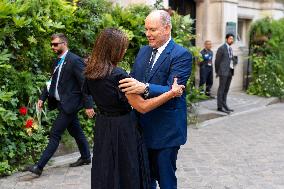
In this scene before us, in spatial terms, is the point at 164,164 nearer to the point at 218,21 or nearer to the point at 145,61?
the point at 145,61

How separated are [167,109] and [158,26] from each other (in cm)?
70

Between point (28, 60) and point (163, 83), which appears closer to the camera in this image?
point (163, 83)

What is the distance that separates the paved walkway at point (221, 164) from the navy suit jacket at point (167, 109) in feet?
5.96

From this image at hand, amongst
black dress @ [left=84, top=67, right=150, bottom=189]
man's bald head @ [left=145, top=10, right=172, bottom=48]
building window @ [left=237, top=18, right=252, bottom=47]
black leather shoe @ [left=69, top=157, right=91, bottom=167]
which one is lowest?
black leather shoe @ [left=69, top=157, right=91, bottom=167]

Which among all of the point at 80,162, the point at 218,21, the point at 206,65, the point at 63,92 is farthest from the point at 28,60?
the point at 218,21

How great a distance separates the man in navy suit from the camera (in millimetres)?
3848

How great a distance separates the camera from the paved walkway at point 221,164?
5672mm

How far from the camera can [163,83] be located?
154 inches

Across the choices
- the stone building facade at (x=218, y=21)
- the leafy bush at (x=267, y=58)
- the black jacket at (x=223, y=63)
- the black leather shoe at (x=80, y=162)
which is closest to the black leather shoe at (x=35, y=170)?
the black leather shoe at (x=80, y=162)

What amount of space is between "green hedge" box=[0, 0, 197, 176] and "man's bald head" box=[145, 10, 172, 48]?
266 centimetres

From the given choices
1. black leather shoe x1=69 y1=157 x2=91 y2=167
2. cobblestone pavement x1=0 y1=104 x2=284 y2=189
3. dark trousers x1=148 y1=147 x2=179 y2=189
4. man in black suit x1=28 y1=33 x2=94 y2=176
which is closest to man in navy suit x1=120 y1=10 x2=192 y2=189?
dark trousers x1=148 y1=147 x2=179 y2=189

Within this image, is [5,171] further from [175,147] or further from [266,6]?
[266,6]

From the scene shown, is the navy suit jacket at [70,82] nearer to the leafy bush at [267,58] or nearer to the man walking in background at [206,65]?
the man walking in background at [206,65]

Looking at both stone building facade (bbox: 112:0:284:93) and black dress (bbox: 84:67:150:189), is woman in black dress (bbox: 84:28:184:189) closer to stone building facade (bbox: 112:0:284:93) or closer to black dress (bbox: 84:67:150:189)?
black dress (bbox: 84:67:150:189)
